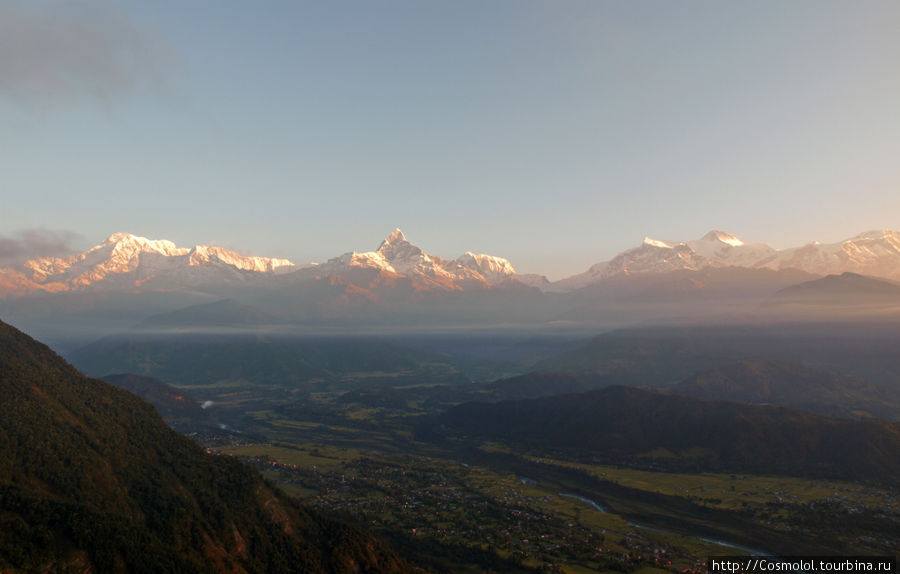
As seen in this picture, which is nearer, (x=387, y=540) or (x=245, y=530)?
(x=245, y=530)

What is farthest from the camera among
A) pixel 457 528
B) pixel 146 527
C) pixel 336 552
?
pixel 457 528

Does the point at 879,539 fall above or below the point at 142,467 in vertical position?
below

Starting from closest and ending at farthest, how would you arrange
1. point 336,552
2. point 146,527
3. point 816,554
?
1. point 146,527
2. point 336,552
3. point 816,554

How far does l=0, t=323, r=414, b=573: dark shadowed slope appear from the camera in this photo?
101 meters

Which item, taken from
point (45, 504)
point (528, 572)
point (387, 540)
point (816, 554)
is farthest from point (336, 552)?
point (816, 554)

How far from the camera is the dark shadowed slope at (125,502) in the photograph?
331 feet

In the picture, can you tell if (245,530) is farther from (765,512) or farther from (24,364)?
(765,512)

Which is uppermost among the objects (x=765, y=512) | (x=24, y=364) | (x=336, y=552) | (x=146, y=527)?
(x=24, y=364)

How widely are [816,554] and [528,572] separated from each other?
281ft

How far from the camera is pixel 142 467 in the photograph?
144m

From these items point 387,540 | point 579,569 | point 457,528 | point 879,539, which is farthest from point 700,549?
point 387,540

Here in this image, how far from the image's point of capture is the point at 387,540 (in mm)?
161375

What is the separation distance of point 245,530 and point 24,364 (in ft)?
303

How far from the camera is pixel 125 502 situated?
413 feet
